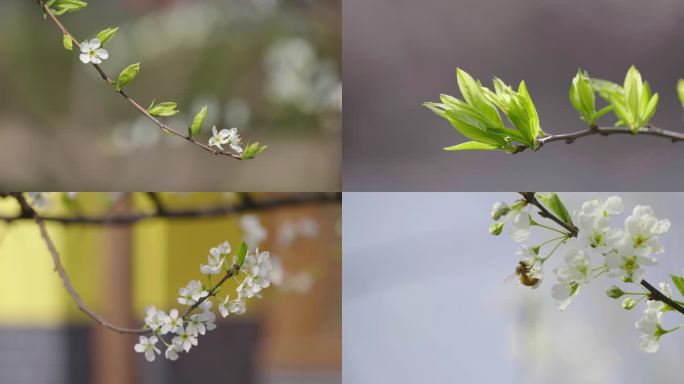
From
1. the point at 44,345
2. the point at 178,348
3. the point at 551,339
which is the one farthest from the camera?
the point at 44,345

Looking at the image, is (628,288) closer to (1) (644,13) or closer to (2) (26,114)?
(1) (644,13)

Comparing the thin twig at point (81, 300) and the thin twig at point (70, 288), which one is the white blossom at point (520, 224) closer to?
the thin twig at point (81, 300)

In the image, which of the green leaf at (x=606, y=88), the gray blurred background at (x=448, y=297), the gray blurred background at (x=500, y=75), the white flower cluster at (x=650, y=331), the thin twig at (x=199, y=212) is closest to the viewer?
the green leaf at (x=606, y=88)

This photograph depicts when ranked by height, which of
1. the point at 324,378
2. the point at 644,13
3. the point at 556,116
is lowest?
the point at 324,378

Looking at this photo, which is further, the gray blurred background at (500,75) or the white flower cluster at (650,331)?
the gray blurred background at (500,75)

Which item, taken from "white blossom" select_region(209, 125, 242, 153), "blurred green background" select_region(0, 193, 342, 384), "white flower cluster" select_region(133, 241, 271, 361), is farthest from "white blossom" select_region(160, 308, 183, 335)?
"blurred green background" select_region(0, 193, 342, 384)

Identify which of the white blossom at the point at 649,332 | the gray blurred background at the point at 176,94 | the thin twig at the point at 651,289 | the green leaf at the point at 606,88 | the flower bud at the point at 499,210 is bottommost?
the white blossom at the point at 649,332

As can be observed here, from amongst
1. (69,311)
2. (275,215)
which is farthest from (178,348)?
(69,311)

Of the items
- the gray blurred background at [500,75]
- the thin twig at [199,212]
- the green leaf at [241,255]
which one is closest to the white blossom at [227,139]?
the green leaf at [241,255]
